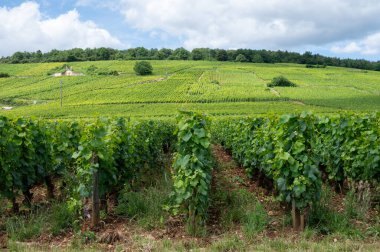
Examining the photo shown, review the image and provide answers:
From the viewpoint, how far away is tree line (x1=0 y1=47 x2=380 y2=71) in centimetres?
12388

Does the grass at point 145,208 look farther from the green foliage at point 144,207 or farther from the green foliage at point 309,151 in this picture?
the green foliage at point 309,151

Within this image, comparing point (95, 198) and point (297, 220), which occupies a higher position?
point (95, 198)

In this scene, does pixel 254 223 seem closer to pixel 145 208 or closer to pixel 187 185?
pixel 187 185

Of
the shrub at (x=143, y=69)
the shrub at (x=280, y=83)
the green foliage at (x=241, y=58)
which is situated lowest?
the shrub at (x=280, y=83)

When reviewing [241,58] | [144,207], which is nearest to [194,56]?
[241,58]

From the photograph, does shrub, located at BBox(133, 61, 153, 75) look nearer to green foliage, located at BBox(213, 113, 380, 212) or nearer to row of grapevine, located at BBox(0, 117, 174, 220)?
green foliage, located at BBox(213, 113, 380, 212)

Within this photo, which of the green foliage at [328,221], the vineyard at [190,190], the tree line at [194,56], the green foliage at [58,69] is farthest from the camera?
the tree line at [194,56]

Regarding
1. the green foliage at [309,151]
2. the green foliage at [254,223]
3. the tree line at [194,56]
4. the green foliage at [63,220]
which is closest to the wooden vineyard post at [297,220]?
the green foliage at [309,151]

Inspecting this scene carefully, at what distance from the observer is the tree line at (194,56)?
12388cm

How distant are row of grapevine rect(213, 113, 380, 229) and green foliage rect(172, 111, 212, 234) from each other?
151 cm

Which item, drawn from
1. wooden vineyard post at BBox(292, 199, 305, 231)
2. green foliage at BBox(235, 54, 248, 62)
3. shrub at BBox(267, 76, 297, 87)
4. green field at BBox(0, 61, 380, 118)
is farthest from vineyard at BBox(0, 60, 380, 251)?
green foliage at BBox(235, 54, 248, 62)

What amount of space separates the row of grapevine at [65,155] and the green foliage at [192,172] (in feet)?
4.97

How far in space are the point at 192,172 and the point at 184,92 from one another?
6216 centimetres

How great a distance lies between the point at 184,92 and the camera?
68562 millimetres
